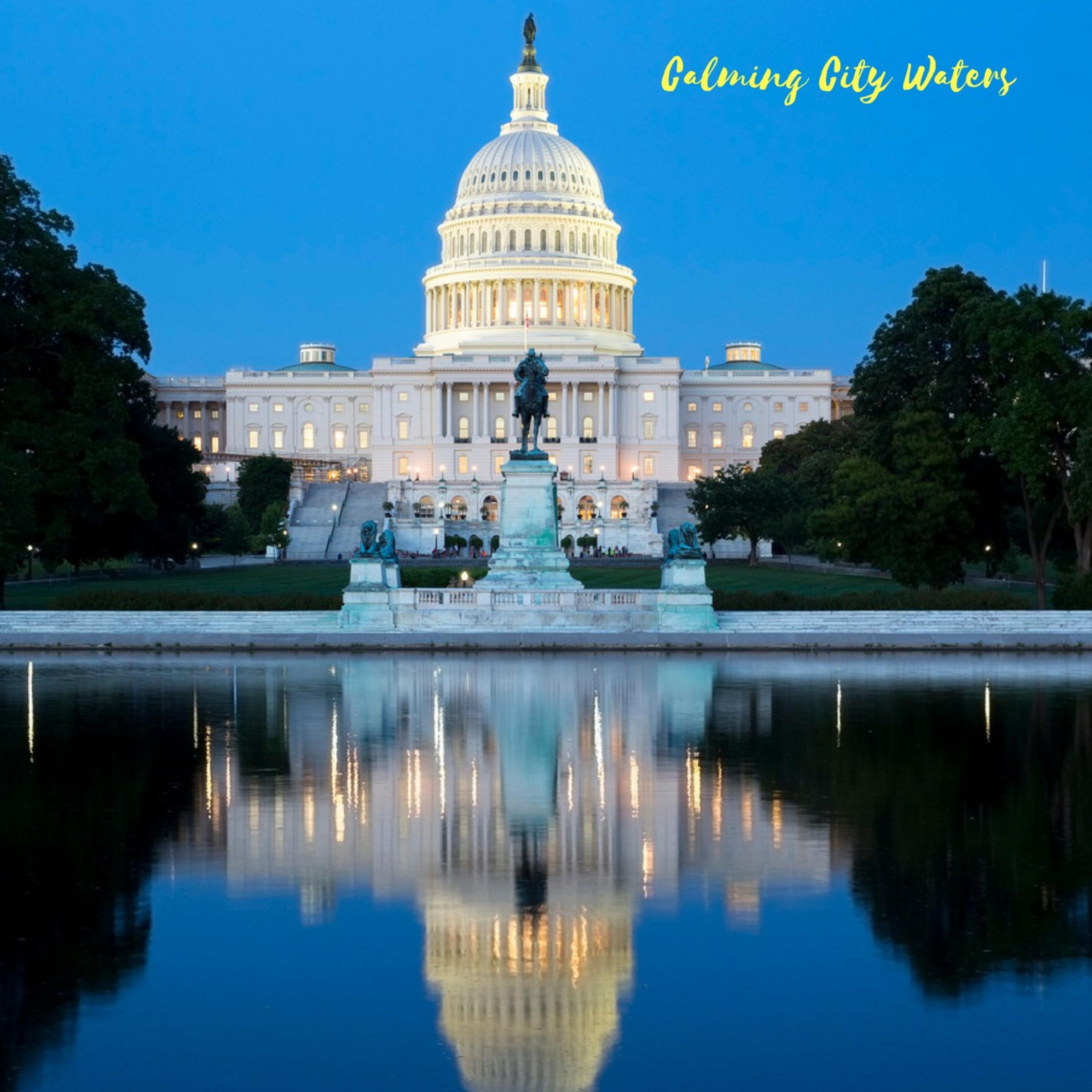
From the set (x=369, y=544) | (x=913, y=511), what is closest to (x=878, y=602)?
(x=913, y=511)

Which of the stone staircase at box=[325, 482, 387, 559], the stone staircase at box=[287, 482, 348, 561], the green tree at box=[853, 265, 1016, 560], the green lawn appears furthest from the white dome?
the green tree at box=[853, 265, 1016, 560]

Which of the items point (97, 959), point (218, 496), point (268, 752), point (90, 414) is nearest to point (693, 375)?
point (218, 496)

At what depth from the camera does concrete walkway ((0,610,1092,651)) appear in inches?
1688

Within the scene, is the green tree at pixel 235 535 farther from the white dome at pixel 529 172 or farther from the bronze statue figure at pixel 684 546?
the white dome at pixel 529 172

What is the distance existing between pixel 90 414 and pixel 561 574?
16.0 m

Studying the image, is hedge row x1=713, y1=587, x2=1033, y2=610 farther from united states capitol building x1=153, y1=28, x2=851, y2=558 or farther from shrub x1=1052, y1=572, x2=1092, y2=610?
united states capitol building x1=153, y1=28, x2=851, y2=558

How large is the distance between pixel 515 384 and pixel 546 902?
420ft

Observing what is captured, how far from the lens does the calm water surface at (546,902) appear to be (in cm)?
1138

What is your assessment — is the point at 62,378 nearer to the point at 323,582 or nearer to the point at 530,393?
the point at 530,393

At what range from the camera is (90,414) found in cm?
5438

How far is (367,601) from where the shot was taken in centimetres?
4600

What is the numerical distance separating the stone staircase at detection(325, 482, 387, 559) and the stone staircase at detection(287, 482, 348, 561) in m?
0.40

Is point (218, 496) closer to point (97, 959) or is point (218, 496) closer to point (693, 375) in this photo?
point (693, 375)

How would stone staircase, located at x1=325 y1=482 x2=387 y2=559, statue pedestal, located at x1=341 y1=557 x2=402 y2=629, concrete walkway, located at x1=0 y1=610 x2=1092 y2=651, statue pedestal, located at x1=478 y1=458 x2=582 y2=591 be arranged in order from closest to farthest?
concrete walkway, located at x1=0 y1=610 x2=1092 y2=651, statue pedestal, located at x1=341 y1=557 x2=402 y2=629, statue pedestal, located at x1=478 y1=458 x2=582 y2=591, stone staircase, located at x1=325 y1=482 x2=387 y2=559
